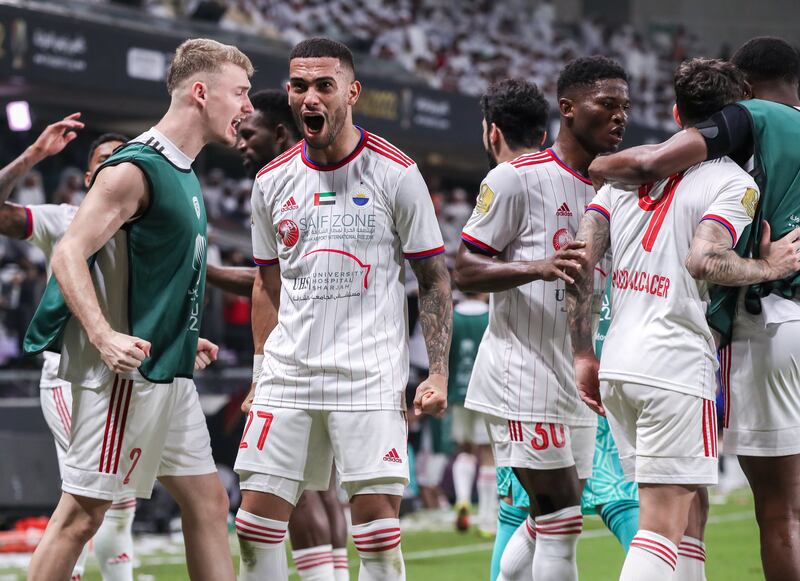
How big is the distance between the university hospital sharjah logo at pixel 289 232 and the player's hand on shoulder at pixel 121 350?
2.25 ft

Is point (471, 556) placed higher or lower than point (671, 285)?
lower

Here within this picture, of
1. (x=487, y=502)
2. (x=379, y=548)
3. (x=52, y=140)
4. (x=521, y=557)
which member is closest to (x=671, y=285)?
(x=379, y=548)

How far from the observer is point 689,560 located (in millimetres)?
4656

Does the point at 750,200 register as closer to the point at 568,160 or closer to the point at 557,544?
the point at 568,160

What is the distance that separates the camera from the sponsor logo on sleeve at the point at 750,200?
4211mm

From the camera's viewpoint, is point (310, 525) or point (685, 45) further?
point (685, 45)

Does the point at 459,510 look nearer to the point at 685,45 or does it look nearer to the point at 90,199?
the point at 90,199


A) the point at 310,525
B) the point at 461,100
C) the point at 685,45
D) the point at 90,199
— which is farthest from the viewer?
the point at 685,45

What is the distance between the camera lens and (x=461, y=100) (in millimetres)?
19344

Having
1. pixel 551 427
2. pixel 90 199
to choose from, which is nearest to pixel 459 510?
pixel 551 427

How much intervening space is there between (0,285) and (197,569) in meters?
8.31

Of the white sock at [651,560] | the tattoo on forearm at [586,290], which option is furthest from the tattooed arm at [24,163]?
the white sock at [651,560]

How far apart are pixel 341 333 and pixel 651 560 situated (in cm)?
137

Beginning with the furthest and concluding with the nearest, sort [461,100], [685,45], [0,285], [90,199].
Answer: [685,45], [461,100], [0,285], [90,199]
